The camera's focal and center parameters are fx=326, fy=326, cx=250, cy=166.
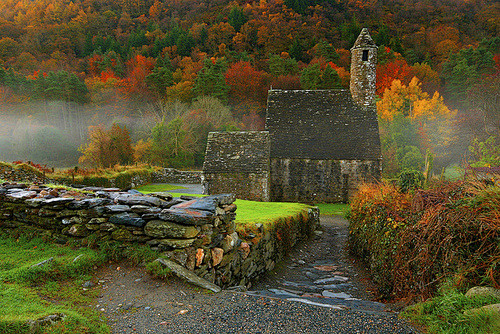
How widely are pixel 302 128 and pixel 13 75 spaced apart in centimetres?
5515

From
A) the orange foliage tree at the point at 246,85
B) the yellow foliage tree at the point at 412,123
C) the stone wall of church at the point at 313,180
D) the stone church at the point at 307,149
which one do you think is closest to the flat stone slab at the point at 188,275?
the stone church at the point at 307,149

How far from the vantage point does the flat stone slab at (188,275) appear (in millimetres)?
5488

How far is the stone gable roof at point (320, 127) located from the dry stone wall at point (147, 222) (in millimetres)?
20372

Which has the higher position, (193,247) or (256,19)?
(256,19)

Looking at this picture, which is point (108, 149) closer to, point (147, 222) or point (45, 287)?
point (147, 222)

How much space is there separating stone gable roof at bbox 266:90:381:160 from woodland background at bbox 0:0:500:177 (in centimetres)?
869

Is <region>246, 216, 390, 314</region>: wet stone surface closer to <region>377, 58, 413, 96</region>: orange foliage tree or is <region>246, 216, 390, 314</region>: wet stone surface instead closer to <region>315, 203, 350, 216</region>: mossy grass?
<region>315, 203, 350, 216</region>: mossy grass

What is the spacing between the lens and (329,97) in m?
30.8

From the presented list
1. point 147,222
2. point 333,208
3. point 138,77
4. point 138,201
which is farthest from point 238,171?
point 138,77

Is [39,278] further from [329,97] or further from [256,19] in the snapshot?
[256,19]

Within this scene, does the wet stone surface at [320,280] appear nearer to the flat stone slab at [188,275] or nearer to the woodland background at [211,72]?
the flat stone slab at [188,275]

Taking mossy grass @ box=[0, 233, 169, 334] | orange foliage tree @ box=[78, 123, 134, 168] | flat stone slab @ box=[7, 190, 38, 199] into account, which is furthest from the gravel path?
orange foliage tree @ box=[78, 123, 134, 168]

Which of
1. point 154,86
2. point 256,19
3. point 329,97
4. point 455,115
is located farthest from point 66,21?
point 455,115

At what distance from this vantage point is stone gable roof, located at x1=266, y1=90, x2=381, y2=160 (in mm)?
27122
